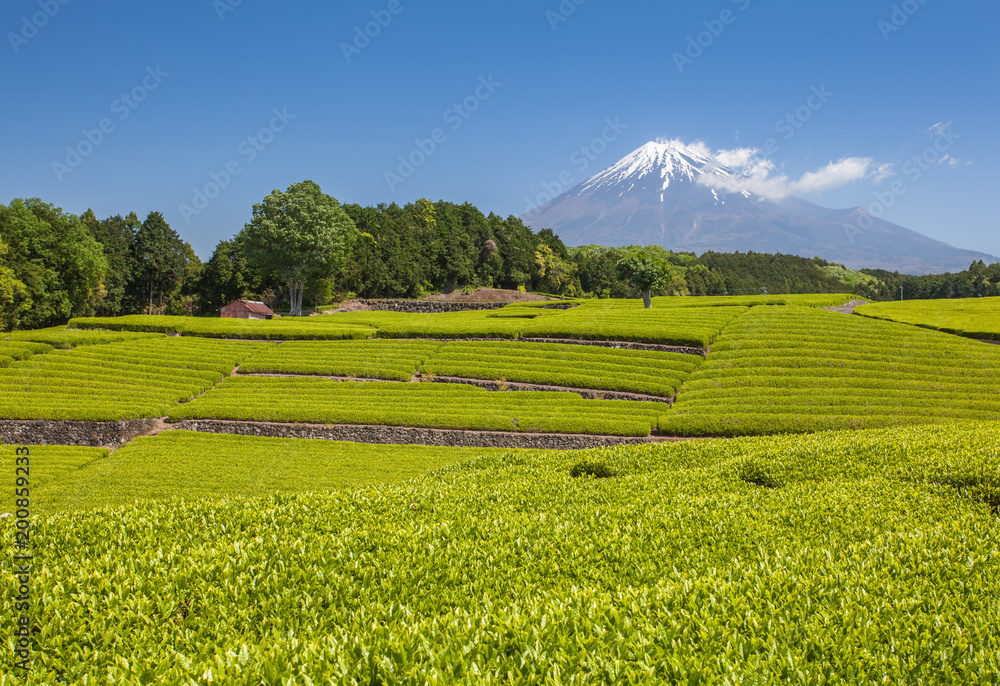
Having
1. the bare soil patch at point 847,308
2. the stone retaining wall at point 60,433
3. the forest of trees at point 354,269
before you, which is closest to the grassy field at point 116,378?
the stone retaining wall at point 60,433

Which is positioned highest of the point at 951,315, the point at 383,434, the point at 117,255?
the point at 117,255

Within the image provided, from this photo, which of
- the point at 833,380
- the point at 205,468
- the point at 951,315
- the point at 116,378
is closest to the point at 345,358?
the point at 116,378

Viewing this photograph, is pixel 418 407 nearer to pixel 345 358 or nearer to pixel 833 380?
pixel 345 358

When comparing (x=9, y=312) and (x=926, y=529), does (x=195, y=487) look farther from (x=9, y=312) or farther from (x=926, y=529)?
(x=9, y=312)

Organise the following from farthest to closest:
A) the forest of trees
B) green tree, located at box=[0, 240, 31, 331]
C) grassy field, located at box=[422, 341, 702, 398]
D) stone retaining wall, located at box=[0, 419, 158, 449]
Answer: the forest of trees
green tree, located at box=[0, 240, 31, 331]
grassy field, located at box=[422, 341, 702, 398]
stone retaining wall, located at box=[0, 419, 158, 449]

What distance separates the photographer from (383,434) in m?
24.4

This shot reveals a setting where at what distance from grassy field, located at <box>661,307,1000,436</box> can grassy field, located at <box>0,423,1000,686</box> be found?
42.7 ft

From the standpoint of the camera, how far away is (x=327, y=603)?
6.04 meters

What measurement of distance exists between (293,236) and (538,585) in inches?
2216

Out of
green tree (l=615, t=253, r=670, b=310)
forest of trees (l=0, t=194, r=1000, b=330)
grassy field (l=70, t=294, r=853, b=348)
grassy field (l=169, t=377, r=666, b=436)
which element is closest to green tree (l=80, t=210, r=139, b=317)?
forest of trees (l=0, t=194, r=1000, b=330)

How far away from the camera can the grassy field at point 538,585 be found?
435 cm

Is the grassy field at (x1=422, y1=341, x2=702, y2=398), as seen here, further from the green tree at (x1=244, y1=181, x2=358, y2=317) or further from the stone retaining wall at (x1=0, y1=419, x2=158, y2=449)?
the green tree at (x1=244, y1=181, x2=358, y2=317)

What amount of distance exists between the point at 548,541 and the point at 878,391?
25382 mm

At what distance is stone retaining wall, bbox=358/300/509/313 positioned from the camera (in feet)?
231
